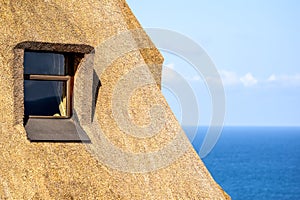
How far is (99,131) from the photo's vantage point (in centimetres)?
1180

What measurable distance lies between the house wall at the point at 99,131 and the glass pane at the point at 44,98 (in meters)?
0.96

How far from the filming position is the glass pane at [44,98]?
1285 centimetres

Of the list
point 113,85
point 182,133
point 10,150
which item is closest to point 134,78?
point 113,85

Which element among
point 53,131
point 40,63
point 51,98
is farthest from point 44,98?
point 53,131

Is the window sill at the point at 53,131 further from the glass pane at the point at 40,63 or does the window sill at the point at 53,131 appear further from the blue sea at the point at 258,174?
the blue sea at the point at 258,174

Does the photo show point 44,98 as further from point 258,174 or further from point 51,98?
point 258,174

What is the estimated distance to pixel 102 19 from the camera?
13.2 m

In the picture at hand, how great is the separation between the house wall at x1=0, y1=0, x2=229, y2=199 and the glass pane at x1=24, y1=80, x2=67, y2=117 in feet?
3.14

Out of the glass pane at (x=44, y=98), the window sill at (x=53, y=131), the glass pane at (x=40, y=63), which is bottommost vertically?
the window sill at (x=53, y=131)

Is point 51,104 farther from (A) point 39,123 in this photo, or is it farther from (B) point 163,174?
(B) point 163,174

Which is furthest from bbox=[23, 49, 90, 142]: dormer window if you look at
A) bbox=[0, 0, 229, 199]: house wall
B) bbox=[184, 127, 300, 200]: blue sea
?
bbox=[184, 127, 300, 200]: blue sea

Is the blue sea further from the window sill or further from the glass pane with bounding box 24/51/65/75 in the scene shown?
the window sill

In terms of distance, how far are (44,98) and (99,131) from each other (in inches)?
69.0

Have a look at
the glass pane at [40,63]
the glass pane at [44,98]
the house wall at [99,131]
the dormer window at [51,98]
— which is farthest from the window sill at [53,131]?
the glass pane at [40,63]
